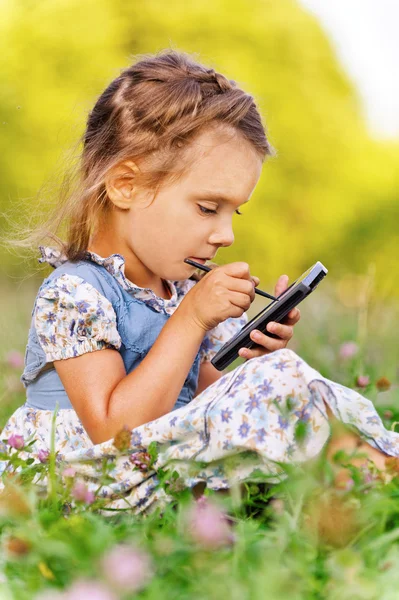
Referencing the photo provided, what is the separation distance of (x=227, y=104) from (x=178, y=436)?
1.01 m

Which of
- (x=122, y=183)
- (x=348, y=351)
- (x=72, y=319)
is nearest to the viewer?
(x=72, y=319)

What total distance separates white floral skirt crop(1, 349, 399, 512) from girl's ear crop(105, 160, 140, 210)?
0.70 m

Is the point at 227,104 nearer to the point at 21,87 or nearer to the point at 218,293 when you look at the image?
the point at 218,293

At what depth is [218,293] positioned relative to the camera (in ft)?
6.43

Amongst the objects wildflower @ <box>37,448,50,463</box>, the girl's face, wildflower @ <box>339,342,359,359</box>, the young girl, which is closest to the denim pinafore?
the young girl

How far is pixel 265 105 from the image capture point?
11.0 m

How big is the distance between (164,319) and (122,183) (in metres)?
0.40

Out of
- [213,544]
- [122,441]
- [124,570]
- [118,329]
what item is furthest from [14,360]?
[124,570]

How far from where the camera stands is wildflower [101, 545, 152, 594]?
1.02 metres

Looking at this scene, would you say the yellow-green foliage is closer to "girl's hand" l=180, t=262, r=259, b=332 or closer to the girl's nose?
the girl's nose

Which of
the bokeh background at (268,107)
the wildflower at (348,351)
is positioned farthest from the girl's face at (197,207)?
the bokeh background at (268,107)

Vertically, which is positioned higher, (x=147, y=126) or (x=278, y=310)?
(x=147, y=126)

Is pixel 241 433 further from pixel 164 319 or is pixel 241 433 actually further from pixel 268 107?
pixel 268 107

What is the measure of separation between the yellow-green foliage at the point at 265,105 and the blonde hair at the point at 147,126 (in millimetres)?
8394
